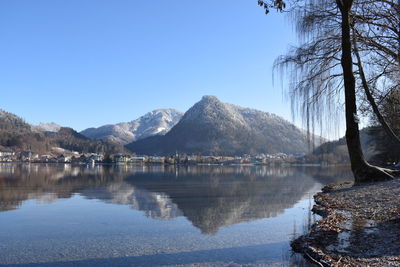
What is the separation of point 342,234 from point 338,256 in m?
2.18

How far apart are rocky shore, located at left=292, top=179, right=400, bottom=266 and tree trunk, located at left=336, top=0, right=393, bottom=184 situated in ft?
7.63

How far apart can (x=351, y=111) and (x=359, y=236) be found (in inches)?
244

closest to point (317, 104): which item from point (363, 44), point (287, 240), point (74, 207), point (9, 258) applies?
point (363, 44)

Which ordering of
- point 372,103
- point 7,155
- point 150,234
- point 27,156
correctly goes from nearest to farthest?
point 150,234 → point 372,103 → point 7,155 → point 27,156

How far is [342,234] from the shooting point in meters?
9.65

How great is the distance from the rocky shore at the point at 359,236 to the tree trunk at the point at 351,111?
2326 mm

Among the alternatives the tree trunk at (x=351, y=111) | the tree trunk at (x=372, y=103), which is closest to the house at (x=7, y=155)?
the tree trunk at (x=351, y=111)

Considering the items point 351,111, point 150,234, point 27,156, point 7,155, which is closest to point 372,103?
point 351,111

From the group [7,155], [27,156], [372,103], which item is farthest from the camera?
[27,156]

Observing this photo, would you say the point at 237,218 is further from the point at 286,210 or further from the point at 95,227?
the point at 95,227

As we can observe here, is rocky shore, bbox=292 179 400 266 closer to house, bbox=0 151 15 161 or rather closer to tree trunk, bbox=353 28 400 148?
tree trunk, bbox=353 28 400 148

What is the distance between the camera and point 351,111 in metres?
A: 13.9

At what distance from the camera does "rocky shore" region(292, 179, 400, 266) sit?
7.39m

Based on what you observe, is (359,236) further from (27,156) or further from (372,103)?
(27,156)
